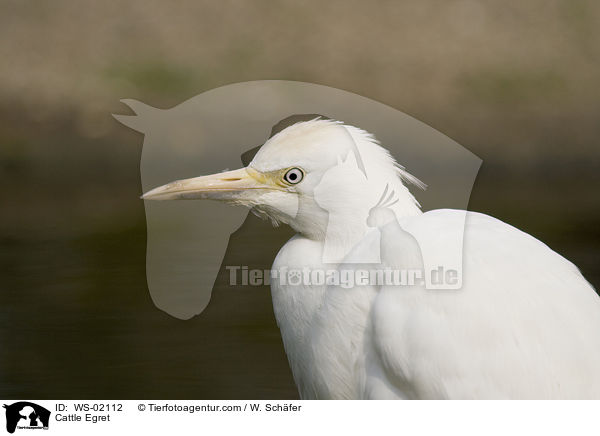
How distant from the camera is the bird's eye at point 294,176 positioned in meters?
1.93

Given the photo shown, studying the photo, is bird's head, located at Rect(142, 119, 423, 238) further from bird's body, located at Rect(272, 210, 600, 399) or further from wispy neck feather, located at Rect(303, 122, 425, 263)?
bird's body, located at Rect(272, 210, 600, 399)

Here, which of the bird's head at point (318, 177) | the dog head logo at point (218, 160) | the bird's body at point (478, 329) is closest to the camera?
the bird's body at point (478, 329)

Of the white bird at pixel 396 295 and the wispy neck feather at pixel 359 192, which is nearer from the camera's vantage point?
the white bird at pixel 396 295

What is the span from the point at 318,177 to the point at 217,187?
24 cm

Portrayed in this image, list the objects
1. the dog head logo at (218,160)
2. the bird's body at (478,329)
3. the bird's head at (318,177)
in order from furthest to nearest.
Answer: the dog head logo at (218,160)
the bird's head at (318,177)
the bird's body at (478,329)

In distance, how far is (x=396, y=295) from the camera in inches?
72.1

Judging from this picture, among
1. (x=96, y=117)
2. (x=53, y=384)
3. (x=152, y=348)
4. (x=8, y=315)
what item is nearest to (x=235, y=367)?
(x=152, y=348)

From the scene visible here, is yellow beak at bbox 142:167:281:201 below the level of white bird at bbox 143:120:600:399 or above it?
above

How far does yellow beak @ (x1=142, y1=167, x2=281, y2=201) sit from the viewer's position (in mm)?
1986

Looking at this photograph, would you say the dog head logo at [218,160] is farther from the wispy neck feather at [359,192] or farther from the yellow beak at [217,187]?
the yellow beak at [217,187]
